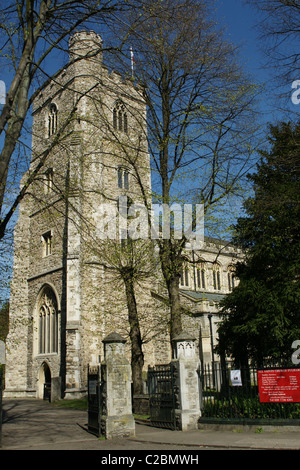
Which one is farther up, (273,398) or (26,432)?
(273,398)

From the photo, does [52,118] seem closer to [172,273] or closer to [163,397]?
[172,273]

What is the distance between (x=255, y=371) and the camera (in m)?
10.4

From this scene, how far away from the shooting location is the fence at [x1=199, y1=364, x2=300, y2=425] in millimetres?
9633

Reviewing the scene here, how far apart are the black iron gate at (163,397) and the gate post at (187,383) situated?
0.27 metres

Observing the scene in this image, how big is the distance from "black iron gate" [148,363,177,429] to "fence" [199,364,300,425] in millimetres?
794

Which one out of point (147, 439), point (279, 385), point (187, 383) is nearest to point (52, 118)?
point (187, 383)

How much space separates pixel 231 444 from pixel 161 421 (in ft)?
12.0

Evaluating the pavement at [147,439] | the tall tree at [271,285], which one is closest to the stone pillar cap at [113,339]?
the pavement at [147,439]

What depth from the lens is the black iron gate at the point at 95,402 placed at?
10029 millimetres

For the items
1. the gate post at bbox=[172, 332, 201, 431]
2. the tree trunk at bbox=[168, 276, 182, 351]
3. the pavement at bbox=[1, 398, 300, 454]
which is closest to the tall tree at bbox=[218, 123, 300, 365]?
the tree trunk at bbox=[168, 276, 182, 351]

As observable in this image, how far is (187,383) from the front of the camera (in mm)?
10688

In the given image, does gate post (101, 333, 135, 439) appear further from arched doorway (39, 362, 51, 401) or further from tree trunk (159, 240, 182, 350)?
arched doorway (39, 362, 51, 401)
